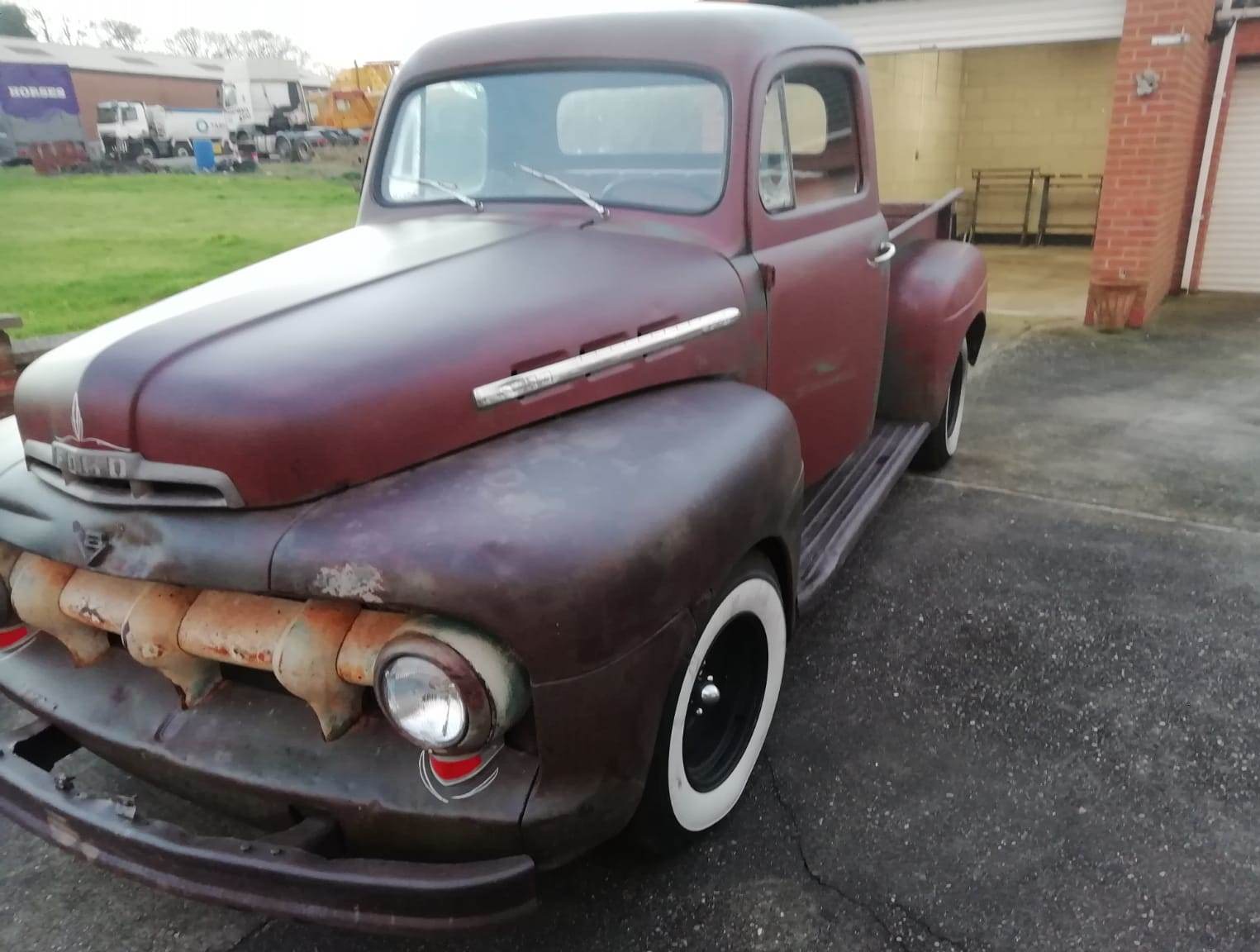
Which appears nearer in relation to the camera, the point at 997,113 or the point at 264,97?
the point at 997,113

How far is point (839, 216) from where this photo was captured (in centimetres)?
324

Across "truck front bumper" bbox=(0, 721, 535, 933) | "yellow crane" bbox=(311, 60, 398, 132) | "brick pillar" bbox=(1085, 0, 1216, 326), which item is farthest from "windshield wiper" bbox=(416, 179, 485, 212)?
"yellow crane" bbox=(311, 60, 398, 132)

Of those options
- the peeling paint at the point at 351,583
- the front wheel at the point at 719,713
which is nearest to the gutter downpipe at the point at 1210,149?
the front wheel at the point at 719,713

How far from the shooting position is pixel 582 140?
289 centimetres

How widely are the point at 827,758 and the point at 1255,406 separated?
477 centimetres

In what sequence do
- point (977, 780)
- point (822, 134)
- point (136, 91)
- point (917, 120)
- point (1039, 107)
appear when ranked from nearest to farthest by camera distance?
point (977, 780), point (822, 134), point (917, 120), point (1039, 107), point (136, 91)

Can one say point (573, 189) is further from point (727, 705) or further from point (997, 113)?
point (997, 113)

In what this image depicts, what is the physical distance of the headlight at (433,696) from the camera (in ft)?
5.10

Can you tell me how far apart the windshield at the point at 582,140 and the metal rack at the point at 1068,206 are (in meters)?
12.5

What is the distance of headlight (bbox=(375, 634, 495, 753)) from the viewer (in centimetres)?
156

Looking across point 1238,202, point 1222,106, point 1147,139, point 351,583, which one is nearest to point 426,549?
point 351,583

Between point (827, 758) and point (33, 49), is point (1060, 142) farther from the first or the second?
point (33, 49)

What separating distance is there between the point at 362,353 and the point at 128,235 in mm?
11142

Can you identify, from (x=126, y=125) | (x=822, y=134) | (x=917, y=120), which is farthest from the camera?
(x=126, y=125)
